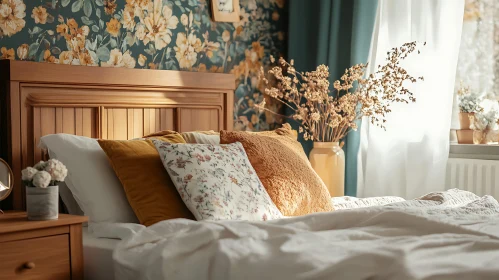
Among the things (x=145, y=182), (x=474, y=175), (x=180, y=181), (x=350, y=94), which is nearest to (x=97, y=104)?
(x=145, y=182)

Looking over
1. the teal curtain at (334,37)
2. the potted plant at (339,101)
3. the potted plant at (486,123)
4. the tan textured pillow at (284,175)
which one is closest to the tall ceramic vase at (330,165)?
the potted plant at (339,101)

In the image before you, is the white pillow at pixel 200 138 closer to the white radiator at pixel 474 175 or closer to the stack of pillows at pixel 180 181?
the stack of pillows at pixel 180 181

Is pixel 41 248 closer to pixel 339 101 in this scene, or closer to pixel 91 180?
pixel 91 180

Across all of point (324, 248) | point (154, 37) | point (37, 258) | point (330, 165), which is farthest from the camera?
point (330, 165)

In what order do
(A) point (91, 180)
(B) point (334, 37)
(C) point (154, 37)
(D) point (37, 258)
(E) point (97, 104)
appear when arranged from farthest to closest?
(B) point (334, 37) → (C) point (154, 37) → (E) point (97, 104) → (A) point (91, 180) → (D) point (37, 258)

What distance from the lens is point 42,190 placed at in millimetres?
2387

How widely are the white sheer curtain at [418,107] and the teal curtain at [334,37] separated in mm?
77

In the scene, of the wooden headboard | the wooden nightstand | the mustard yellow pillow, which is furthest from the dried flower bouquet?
the wooden nightstand

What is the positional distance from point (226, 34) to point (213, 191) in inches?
60.9

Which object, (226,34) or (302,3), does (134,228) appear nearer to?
(226,34)

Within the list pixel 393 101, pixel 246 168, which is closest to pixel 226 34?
pixel 393 101

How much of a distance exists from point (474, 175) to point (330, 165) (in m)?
0.83

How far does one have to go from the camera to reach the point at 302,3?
4.30m

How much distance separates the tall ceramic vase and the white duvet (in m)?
1.30
